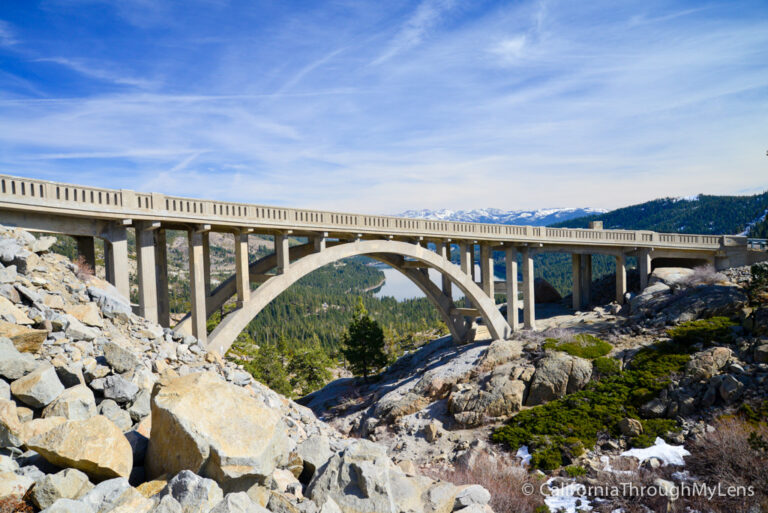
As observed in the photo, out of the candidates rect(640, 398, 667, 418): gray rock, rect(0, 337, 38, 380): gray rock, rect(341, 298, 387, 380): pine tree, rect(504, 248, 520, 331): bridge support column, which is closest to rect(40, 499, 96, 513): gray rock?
rect(0, 337, 38, 380): gray rock

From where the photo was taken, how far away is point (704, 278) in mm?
28219

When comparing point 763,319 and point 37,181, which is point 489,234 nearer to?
point 763,319

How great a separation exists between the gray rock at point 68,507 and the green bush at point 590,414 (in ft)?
44.3

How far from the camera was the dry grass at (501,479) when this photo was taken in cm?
1158

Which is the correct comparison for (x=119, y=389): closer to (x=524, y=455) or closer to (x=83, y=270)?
(x=83, y=270)

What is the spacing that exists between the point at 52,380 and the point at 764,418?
1771 centimetres

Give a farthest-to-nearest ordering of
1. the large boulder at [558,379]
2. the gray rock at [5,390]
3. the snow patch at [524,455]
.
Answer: the large boulder at [558,379] < the snow patch at [524,455] < the gray rock at [5,390]

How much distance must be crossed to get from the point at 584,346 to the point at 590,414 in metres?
5.27

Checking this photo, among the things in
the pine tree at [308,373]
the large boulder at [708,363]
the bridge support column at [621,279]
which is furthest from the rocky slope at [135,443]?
the pine tree at [308,373]

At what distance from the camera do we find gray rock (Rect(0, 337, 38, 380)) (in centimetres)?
645

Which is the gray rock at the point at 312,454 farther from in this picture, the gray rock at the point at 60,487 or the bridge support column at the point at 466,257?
the bridge support column at the point at 466,257

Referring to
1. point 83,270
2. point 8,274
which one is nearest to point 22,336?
point 8,274

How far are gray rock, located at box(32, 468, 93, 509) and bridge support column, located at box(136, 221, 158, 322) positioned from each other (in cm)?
973

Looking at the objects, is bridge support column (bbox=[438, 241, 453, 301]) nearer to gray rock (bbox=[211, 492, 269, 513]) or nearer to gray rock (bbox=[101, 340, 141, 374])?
gray rock (bbox=[101, 340, 141, 374])
